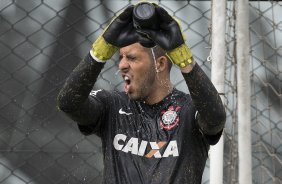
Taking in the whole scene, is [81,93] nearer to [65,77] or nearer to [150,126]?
[150,126]

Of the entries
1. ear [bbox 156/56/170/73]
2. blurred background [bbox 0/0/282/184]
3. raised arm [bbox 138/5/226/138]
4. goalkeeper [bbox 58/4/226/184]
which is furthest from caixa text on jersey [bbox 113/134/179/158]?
blurred background [bbox 0/0/282/184]

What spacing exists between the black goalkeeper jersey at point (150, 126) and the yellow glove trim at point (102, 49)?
32 mm

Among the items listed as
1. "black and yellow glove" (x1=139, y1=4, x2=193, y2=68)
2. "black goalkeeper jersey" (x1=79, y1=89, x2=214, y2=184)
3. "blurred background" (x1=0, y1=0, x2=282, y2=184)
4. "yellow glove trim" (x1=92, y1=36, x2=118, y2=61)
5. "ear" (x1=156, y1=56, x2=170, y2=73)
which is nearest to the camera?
"black and yellow glove" (x1=139, y1=4, x2=193, y2=68)

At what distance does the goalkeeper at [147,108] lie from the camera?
2.98 meters

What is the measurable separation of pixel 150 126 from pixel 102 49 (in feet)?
1.48

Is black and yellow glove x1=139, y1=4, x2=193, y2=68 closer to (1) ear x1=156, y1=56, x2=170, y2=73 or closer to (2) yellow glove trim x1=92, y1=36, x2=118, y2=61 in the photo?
(2) yellow glove trim x1=92, y1=36, x2=118, y2=61

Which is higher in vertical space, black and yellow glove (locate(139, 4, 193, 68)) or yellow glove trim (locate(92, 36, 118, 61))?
black and yellow glove (locate(139, 4, 193, 68))

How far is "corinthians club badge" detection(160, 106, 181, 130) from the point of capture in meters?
3.23

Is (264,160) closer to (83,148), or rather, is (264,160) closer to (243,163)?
(243,163)

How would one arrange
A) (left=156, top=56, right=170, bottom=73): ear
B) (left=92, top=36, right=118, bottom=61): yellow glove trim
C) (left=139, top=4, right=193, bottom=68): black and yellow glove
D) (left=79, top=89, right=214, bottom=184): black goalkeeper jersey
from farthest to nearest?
1. (left=156, top=56, right=170, bottom=73): ear
2. (left=79, top=89, right=214, bottom=184): black goalkeeper jersey
3. (left=92, top=36, right=118, bottom=61): yellow glove trim
4. (left=139, top=4, right=193, bottom=68): black and yellow glove

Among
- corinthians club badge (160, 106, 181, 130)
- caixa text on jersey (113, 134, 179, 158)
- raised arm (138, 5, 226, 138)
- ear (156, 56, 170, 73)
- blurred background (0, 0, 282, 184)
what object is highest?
raised arm (138, 5, 226, 138)

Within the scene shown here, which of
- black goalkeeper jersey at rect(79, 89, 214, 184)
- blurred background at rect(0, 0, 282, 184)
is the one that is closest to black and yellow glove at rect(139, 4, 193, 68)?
black goalkeeper jersey at rect(79, 89, 214, 184)

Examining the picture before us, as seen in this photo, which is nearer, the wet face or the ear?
the wet face

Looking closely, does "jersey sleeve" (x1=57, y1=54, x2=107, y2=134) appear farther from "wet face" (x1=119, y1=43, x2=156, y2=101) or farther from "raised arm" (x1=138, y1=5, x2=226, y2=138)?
"raised arm" (x1=138, y1=5, x2=226, y2=138)
